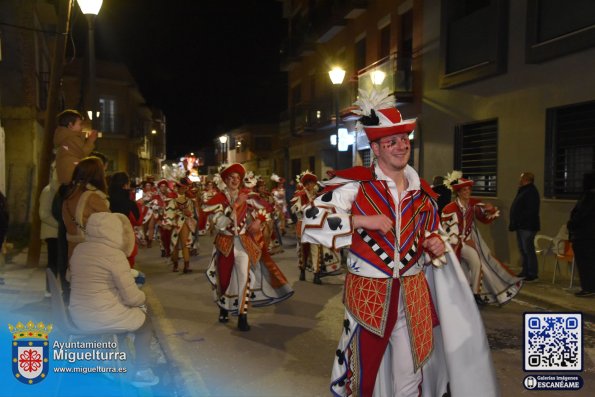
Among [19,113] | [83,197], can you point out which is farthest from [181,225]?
[19,113]

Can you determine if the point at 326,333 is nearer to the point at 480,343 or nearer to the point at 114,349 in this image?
the point at 114,349

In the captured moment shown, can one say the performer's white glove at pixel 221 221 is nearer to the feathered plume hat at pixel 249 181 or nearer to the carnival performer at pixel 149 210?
the feathered plume hat at pixel 249 181

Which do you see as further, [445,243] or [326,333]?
[326,333]

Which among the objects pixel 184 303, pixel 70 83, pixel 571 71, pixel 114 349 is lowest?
pixel 184 303

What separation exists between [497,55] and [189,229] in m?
7.85

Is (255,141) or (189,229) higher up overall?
(255,141)

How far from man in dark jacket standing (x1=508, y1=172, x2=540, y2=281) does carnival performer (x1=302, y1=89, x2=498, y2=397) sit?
7.38 meters

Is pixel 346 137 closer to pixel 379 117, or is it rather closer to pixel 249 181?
pixel 249 181

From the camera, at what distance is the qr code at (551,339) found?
4203mm

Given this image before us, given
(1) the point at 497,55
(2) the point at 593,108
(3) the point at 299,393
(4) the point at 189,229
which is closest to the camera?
(3) the point at 299,393

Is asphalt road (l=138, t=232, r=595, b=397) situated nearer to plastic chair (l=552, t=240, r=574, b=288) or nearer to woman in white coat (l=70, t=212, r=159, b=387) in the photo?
→ woman in white coat (l=70, t=212, r=159, b=387)

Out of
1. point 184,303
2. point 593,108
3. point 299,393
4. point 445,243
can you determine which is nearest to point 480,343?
point 445,243

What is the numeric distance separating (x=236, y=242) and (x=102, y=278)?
2.81 m

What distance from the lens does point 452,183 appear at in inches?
320
